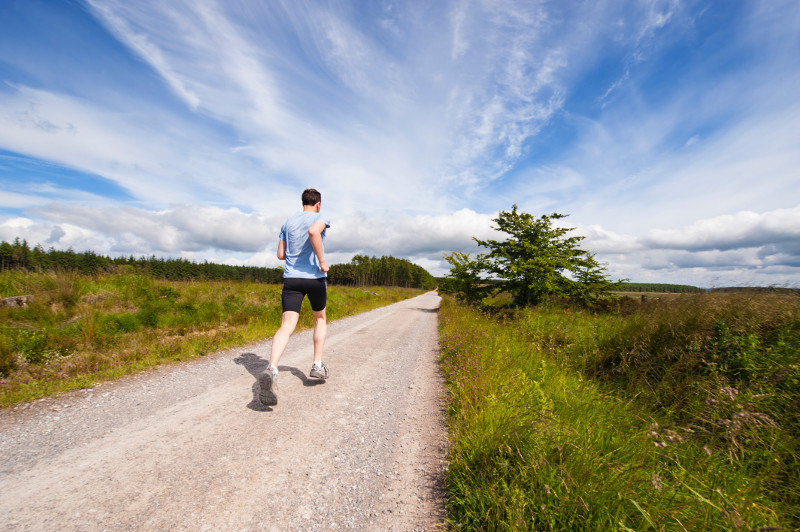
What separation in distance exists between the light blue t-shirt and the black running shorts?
0.23 feet

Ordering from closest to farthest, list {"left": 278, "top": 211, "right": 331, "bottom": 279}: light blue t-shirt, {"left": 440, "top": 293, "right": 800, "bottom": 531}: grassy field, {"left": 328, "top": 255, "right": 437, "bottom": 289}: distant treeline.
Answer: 1. {"left": 440, "top": 293, "right": 800, "bottom": 531}: grassy field
2. {"left": 278, "top": 211, "right": 331, "bottom": 279}: light blue t-shirt
3. {"left": 328, "top": 255, "right": 437, "bottom": 289}: distant treeline

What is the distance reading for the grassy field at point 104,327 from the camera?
4.16 m

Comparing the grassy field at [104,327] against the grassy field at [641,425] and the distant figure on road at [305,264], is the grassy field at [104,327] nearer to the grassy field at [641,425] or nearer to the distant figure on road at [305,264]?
the distant figure on road at [305,264]

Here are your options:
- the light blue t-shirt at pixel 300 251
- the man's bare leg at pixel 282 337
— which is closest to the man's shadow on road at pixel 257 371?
the man's bare leg at pixel 282 337

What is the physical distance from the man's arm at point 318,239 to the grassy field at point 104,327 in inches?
138

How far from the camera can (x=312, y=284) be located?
404cm

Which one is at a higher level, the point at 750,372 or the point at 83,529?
the point at 750,372

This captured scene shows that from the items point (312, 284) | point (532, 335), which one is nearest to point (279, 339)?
point (312, 284)

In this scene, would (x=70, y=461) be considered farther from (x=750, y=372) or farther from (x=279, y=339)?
(x=750, y=372)

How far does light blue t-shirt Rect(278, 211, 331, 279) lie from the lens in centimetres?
407

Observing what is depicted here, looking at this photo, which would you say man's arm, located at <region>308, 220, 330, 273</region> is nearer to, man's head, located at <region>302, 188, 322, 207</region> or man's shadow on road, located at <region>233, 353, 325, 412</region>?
man's head, located at <region>302, 188, 322, 207</region>

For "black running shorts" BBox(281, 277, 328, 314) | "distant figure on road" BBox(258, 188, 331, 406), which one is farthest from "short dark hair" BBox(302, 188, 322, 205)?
"black running shorts" BBox(281, 277, 328, 314)

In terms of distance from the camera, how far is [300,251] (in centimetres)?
409

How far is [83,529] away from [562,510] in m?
2.74
